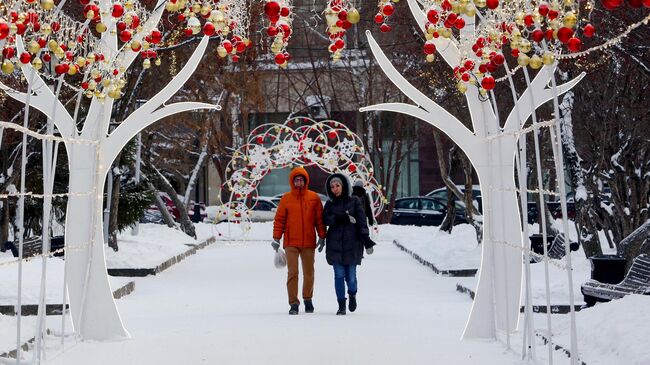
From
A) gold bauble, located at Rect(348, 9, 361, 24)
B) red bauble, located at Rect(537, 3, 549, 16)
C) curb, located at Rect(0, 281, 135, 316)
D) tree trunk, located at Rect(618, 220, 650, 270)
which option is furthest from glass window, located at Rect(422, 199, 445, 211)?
red bauble, located at Rect(537, 3, 549, 16)

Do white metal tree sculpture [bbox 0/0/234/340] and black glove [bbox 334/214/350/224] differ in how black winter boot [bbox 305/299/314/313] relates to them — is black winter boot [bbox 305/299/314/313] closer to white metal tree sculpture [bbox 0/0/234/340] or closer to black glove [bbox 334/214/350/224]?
black glove [bbox 334/214/350/224]

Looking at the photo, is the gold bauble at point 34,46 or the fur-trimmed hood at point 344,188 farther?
the fur-trimmed hood at point 344,188

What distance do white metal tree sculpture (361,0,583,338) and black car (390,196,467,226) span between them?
31641mm

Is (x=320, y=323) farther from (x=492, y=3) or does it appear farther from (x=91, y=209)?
(x=492, y=3)

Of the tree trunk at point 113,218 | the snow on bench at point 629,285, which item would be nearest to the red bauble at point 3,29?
the snow on bench at point 629,285

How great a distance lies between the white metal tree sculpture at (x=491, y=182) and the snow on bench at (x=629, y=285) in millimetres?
1418

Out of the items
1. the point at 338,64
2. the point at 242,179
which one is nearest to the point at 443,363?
the point at 242,179

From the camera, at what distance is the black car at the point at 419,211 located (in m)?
44.2

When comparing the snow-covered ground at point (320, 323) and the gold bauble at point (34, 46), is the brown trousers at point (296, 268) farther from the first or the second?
the gold bauble at point (34, 46)

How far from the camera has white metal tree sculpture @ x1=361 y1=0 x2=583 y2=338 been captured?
39.9 feet

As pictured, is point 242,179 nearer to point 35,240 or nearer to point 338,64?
point 338,64

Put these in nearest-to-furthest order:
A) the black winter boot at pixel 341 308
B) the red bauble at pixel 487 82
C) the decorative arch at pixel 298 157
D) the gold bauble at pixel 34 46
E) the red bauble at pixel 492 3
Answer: the red bauble at pixel 492 3
the gold bauble at pixel 34 46
the red bauble at pixel 487 82
the black winter boot at pixel 341 308
the decorative arch at pixel 298 157

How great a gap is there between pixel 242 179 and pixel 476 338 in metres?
23.2

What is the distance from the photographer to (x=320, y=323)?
1365 centimetres
